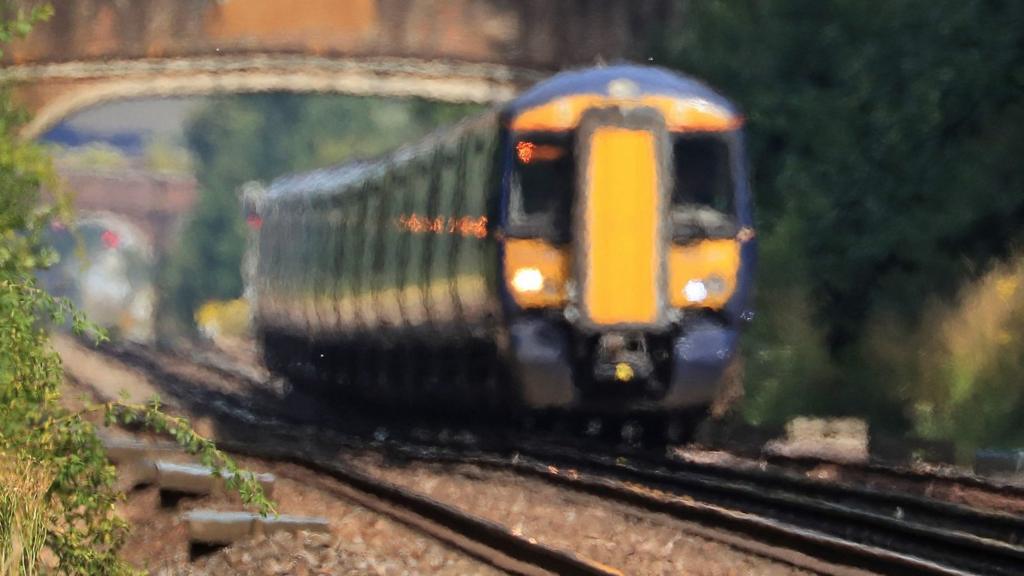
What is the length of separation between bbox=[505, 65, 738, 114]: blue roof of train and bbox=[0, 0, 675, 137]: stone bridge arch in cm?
1334

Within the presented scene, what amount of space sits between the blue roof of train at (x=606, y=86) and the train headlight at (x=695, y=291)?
57.0 inches

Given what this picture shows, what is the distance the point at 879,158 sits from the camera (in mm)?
18953

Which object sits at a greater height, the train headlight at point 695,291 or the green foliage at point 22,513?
the train headlight at point 695,291

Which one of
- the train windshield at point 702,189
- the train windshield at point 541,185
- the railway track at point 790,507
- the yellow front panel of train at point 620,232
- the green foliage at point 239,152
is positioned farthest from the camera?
the green foliage at point 239,152

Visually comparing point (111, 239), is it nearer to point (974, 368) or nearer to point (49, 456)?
point (974, 368)

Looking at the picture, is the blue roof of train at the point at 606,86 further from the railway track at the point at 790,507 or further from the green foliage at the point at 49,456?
the green foliage at the point at 49,456

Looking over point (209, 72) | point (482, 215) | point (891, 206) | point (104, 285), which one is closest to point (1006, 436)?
point (891, 206)

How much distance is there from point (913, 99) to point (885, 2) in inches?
55.0

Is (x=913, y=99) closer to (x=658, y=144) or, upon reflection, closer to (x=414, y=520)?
(x=658, y=144)

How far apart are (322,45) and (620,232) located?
603 inches

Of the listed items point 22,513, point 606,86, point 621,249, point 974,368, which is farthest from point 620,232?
point 22,513

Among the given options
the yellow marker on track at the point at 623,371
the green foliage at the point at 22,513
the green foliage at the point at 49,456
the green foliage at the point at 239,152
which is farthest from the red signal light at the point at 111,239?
the green foliage at the point at 22,513

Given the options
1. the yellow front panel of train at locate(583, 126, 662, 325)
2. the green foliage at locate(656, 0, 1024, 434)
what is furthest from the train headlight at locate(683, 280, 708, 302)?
the green foliage at locate(656, 0, 1024, 434)

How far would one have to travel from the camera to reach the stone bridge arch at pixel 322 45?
28.3 metres
